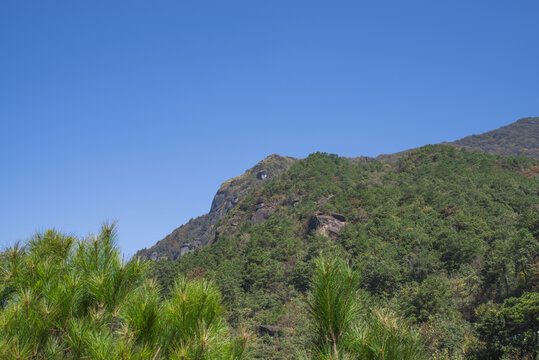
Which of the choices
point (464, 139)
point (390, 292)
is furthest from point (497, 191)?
point (464, 139)

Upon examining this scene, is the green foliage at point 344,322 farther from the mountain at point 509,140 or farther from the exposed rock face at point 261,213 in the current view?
the mountain at point 509,140

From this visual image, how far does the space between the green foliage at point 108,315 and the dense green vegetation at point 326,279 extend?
13 mm

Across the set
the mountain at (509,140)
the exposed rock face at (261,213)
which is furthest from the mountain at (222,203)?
the mountain at (509,140)

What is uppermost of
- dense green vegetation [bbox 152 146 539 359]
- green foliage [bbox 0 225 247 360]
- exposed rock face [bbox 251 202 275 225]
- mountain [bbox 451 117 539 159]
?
mountain [bbox 451 117 539 159]

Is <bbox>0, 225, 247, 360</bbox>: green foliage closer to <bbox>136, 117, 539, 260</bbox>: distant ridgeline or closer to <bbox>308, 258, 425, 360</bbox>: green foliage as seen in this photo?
<bbox>308, 258, 425, 360</bbox>: green foliage

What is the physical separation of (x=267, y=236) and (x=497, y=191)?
3317cm

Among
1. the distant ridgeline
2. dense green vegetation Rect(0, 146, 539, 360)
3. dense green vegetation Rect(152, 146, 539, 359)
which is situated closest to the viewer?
dense green vegetation Rect(0, 146, 539, 360)

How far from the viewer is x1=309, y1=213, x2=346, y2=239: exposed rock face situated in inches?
1965

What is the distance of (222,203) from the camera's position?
430 ft

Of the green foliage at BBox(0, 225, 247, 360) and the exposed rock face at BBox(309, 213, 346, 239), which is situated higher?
the green foliage at BBox(0, 225, 247, 360)

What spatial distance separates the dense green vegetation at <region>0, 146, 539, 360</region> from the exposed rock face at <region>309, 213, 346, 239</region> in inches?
8.0

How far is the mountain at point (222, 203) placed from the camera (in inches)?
4616

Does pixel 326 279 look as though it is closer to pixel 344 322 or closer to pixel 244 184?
pixel 344 322

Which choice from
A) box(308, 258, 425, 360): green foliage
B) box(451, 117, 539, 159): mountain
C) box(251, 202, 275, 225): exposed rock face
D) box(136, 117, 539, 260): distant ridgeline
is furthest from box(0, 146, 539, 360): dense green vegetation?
box(451, 117, 539, 159): mountain
